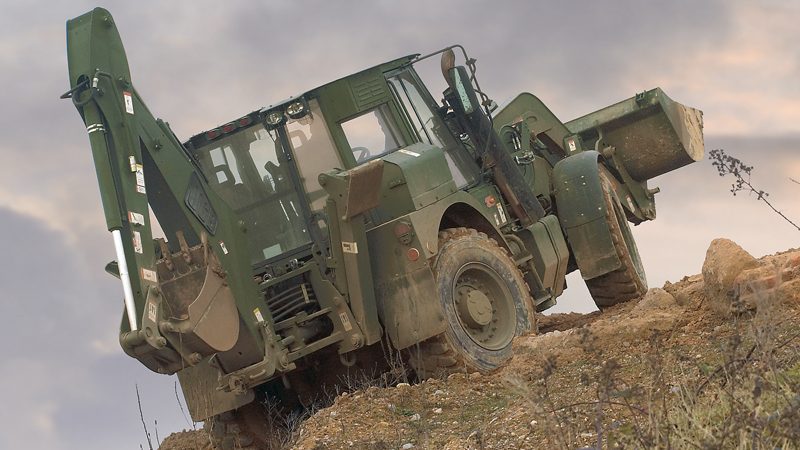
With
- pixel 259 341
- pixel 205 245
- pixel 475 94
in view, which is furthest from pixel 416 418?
pixel 475 94

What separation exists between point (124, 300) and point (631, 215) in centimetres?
799

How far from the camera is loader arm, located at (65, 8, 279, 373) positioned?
813cm

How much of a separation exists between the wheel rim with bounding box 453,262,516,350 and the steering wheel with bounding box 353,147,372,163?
1217 mm

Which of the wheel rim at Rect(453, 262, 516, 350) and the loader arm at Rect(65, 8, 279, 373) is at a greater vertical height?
the loader arm at Rect(65, 8, 279, 373)

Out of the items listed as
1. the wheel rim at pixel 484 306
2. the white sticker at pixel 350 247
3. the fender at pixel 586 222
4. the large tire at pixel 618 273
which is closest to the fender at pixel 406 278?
the white sticker at pixel 350 247

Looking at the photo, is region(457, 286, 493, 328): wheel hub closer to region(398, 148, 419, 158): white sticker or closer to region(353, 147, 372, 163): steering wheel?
region(398, 148, 419, 158): white sticker

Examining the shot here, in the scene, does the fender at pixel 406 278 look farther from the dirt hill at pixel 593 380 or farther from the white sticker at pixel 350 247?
the dirt hill at pixel 593 380

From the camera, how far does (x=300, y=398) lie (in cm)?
1016

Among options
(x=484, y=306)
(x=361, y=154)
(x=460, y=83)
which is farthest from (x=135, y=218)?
(x=460, y=83)

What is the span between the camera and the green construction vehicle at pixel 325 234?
8453 millimetres

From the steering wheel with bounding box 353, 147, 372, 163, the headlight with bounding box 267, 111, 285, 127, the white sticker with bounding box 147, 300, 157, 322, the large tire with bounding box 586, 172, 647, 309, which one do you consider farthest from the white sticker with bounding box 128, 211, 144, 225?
the large tire with bounding box 586, 172, 647, 309

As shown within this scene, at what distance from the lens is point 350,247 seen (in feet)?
31.0

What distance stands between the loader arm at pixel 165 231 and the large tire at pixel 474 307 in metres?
1.41

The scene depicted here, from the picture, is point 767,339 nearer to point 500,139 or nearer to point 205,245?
point 205,245
